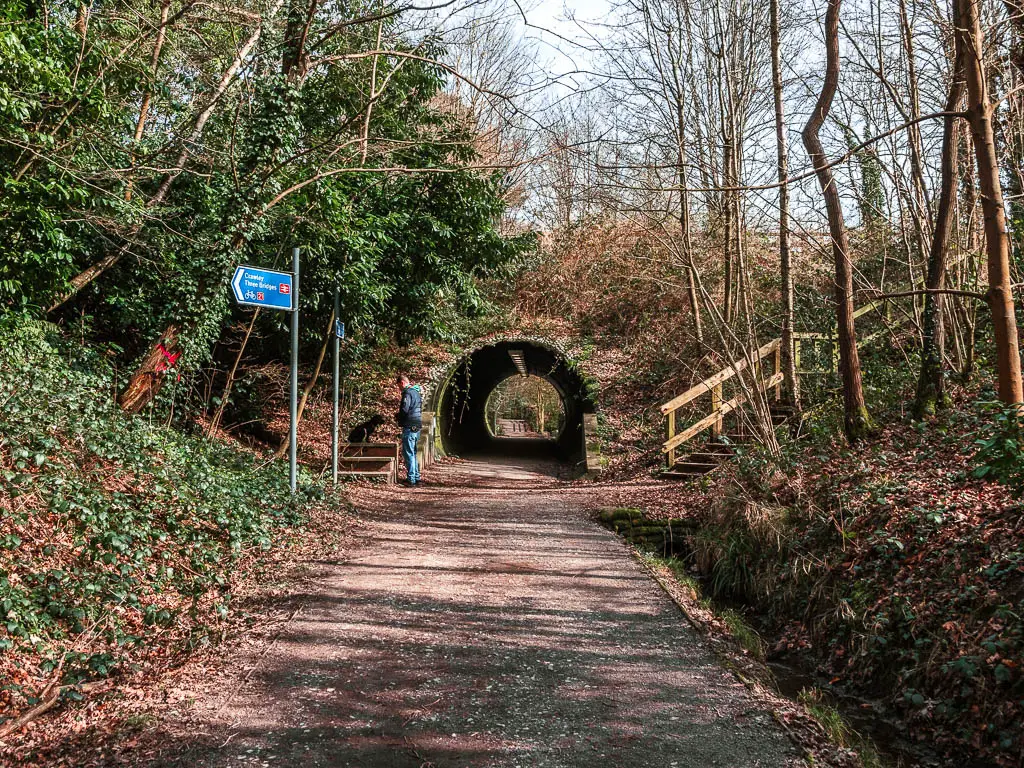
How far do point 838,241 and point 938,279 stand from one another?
1.20 meters

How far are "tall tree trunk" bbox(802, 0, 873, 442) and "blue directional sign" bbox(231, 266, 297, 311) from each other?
636 centimetres

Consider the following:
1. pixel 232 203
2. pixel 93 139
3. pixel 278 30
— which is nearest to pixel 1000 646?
pixel 232 203

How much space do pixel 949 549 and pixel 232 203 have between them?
27.7 feet

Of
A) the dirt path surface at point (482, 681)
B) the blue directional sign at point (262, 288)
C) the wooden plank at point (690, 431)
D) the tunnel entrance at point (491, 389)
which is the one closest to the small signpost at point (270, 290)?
the blue directional sign at point (262, 288)

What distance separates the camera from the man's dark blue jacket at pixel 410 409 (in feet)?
42.3

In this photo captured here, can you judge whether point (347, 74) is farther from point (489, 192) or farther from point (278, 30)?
point (489, 192)

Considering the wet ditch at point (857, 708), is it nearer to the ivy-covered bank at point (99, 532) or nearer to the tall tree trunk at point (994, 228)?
the tall tree trunk at point (994, 228)

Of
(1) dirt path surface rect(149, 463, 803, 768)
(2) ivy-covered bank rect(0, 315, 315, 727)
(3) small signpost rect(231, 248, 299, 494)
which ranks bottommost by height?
(1) dirt path surface rect(149, 463, 803, 768)

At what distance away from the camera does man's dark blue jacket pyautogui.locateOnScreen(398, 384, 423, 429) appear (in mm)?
12891

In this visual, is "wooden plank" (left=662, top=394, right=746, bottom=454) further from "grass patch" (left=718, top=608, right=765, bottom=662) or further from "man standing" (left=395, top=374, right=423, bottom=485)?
Result: "grass patch" (left=718, top=608, right=765, bottom=662)

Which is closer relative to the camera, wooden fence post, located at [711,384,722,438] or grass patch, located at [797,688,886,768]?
grass patch, located at [797,688,886,768]

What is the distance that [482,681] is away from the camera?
4105 mm

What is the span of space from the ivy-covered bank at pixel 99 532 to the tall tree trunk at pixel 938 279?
7.35 meters

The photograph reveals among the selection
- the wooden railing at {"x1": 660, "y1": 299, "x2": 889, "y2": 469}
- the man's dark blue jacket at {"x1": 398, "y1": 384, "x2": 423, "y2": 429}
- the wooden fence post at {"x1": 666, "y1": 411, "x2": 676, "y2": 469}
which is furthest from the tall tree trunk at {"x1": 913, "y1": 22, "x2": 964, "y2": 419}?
the man's dark blue jacket at {"x1": 398, "y1": 384, "x2": 423, "y2": 429}
